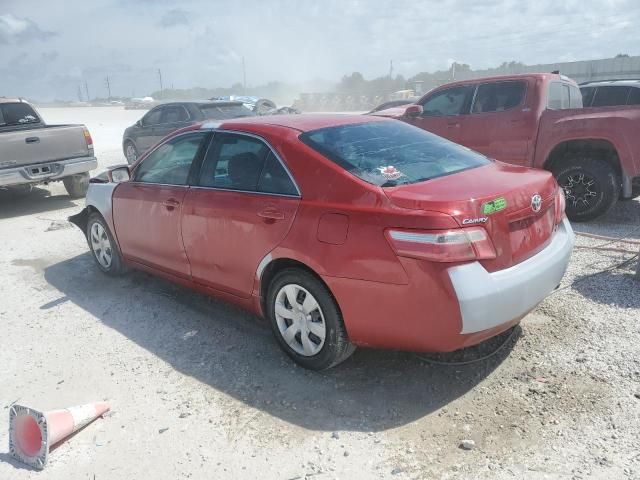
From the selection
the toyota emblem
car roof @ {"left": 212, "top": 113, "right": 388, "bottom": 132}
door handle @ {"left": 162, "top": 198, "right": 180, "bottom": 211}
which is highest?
car roof @ {"left": 212, "top": 113, "right": 388, "bottom": 132}

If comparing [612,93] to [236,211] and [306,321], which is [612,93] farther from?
[306,321]

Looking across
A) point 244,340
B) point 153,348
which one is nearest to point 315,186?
point 244,340

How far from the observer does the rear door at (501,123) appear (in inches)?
269

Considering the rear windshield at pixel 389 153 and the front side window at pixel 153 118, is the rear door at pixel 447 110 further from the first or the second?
the front side window at pixel 153 118

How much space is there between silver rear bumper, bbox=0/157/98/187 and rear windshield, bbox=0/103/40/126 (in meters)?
1.86

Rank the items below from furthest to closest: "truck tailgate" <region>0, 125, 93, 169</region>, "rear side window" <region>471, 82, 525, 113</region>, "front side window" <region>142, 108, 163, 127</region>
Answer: "front side window" <region>142, 108, 163, 127</region> < "truck tailgate" <region>0, 125, 93, 169</region> < "rear side window" <region>471, 82, 525, 113</region>

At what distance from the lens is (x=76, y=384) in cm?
346

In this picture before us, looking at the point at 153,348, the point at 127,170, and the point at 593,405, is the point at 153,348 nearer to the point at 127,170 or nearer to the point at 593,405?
the point at 127,170

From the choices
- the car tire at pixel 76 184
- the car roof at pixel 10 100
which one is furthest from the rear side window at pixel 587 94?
the car roof at pixel 10 100

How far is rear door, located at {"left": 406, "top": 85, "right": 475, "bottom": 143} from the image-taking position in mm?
7570

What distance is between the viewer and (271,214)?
3.32m

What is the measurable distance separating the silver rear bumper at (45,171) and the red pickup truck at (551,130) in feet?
18.3

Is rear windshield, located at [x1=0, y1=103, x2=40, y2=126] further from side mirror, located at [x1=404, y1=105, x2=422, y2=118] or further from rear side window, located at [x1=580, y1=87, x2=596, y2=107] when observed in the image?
rear side window, located at [x1=580, y1=87, x2=596, y2=107]

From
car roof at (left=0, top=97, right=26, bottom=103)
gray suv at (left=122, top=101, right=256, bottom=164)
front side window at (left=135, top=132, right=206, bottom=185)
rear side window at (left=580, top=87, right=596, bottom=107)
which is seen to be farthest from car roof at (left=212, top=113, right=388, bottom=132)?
car roof at (left=0, top=97, right=26, bottom=103)
